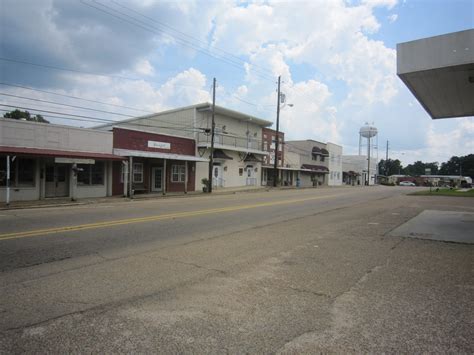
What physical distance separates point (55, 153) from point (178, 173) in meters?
12.2

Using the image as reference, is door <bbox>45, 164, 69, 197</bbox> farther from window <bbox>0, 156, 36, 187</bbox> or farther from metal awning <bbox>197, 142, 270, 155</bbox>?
metal awning <bbox>197, 142, 270, 155</bbox>

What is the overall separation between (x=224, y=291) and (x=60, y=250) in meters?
4.05

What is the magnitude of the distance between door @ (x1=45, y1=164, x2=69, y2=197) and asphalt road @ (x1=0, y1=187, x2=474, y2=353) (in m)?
13.2

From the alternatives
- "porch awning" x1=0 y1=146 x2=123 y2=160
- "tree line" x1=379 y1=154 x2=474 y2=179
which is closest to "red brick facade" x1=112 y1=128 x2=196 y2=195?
"porch awning" x1=0 y1=146 x2=123 y2=160

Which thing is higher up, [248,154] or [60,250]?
[248,154]

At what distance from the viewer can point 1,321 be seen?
3838 millimetres

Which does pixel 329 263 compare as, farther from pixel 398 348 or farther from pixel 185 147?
pixel 185 147

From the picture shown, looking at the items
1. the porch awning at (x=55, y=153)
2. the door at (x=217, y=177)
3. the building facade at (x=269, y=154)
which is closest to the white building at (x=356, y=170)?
the building facade at (x=269, y=154)

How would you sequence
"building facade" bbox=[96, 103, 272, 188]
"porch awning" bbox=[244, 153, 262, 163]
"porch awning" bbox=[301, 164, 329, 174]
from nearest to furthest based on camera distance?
"building facade" bbox=[96, 103, 272, 188]
"porch awning" bbox=[244, 153, 262, 163]
"porch awning" bbox=[301, 164, 329, 174]

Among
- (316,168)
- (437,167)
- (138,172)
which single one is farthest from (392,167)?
(138,172)

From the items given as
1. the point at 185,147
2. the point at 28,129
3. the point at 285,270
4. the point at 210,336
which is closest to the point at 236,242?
the point at 285,270

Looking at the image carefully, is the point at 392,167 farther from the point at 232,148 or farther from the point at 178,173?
the point at 178,173

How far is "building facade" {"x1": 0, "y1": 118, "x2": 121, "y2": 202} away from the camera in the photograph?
1886 centimetres

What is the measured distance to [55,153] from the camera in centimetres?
1934
